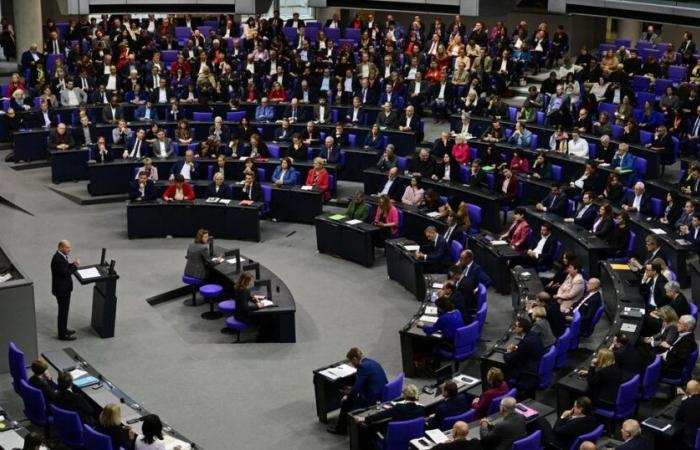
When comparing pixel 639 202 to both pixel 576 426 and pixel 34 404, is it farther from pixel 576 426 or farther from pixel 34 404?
pixel 34 404

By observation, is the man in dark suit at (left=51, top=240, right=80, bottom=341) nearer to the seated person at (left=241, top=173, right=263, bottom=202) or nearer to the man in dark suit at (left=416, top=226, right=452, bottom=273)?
the man in dark suit at (left=416, top=226, right=452, bottom=273)

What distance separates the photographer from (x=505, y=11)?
30922mm

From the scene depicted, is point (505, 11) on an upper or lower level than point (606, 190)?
upper

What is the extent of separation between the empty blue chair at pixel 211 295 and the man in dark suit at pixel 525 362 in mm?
5171

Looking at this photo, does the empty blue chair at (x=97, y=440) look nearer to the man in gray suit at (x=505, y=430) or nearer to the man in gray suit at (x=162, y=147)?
the man in gray suit at (x=505, y=430)

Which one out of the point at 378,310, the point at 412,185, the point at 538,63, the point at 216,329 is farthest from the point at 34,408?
the point at 538,63

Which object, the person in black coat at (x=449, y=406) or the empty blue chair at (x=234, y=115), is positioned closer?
the person in black coat at (x=449, y=406)

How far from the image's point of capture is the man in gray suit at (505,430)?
10.6 m

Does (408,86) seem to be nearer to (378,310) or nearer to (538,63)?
(538,63)

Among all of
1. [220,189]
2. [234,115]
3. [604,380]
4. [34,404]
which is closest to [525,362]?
[604,380]

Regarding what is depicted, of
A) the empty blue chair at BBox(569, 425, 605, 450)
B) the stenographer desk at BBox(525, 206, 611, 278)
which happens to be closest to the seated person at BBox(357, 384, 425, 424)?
the empty blue chair at BBox(569, 425, 605, 450)

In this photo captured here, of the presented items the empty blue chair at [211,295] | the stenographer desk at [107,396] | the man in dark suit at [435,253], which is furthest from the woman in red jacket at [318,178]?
the stenographer desk at [107,396]

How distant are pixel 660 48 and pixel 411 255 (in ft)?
46.9

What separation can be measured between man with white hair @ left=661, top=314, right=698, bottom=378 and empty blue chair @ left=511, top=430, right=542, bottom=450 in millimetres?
3190
